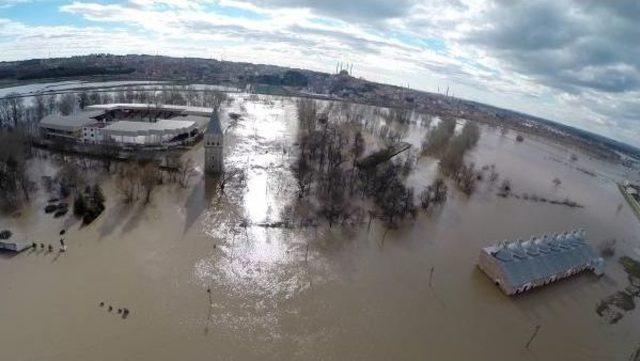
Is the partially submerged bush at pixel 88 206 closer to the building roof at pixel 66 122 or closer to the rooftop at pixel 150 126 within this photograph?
the rooftop at pixel 150 126

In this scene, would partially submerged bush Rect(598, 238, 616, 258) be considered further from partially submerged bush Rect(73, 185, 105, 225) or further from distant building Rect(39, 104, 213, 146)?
distant building Rect(39, 104, 213, 146)

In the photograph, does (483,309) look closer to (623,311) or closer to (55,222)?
(623,311)

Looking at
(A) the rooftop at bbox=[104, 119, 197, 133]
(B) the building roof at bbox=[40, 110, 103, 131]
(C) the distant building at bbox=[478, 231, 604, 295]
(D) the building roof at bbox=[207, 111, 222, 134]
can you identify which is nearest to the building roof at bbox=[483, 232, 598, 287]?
(C) the distant building at bbox=[478, 231, 604, 295]

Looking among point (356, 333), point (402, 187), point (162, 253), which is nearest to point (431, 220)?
point (402, 187)

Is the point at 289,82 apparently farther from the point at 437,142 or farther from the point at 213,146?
the point at 213,146

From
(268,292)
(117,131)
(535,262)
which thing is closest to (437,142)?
(535,262)

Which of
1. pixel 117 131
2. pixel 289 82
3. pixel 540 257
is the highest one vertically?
pixel 289 82

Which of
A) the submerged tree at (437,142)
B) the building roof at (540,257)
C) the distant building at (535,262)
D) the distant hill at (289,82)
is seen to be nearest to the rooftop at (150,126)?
the submerged tree at (437,142)
